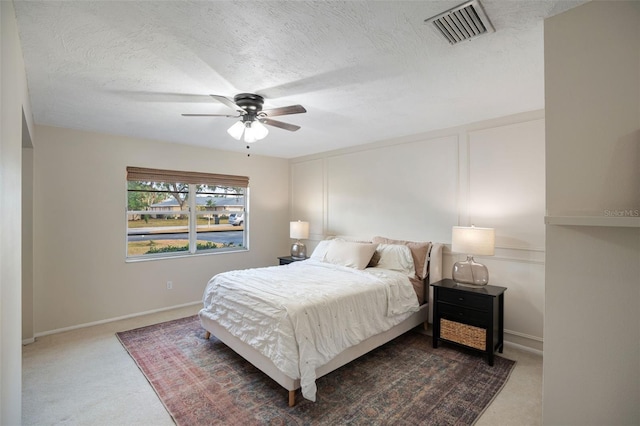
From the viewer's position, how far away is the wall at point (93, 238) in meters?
3.54

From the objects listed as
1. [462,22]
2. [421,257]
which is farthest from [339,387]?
[462,22]

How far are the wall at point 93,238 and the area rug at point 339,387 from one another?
1.00 metres

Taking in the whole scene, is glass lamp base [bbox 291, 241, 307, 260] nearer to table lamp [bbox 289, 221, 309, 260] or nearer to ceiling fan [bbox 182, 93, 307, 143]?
table lamp [bbox 289, 221, 309, 260]

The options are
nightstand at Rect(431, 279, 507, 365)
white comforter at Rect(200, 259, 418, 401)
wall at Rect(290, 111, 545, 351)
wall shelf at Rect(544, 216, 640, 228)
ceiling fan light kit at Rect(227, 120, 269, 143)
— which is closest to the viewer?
wall shelf at Rect(544, 216, 640, 228)

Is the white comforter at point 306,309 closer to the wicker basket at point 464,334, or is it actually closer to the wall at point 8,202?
the wicker basket at point 464,334

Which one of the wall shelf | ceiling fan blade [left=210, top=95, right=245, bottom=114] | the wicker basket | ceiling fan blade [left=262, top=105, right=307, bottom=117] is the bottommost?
the wicker basket

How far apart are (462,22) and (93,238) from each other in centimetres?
458

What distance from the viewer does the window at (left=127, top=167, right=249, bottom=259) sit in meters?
4.30

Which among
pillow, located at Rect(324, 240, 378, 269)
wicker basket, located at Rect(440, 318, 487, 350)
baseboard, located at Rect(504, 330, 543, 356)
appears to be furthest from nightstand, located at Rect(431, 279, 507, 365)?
pillow, located at Rect(324, 240, 378, 269)

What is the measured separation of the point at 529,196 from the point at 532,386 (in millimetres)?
1771

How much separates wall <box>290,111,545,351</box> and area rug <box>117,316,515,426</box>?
2.78 feet

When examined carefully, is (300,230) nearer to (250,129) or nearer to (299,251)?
(299,251)

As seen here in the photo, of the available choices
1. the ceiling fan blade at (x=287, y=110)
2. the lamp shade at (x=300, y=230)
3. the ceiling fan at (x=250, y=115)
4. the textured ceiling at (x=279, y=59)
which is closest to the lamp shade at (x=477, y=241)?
the textured ceiling at (x=279, y=59)

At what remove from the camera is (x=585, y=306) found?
57.4 inches
